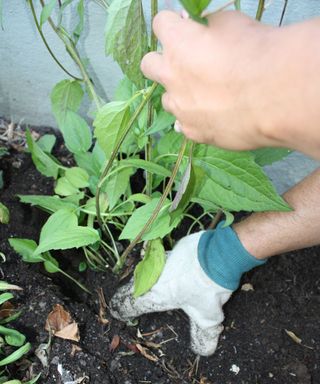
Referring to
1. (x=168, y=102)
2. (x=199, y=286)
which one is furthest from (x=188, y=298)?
(x=168, y=102)

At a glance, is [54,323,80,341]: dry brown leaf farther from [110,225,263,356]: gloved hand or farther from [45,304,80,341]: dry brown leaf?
[110,225,263,356]: gloved hand

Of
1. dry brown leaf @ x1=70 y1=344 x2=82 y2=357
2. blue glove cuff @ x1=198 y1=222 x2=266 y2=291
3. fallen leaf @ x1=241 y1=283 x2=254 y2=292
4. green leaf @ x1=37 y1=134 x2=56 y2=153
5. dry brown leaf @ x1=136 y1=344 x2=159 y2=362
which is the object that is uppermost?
green leaf @ x1=37 y1=134 x2=56 y2=153

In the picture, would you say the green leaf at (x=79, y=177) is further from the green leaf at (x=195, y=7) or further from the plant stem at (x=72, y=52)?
the green leaf at (x=195, y=7)

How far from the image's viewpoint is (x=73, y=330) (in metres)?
0.94

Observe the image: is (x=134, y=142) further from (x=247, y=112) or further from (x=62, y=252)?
(x=247, y=112)

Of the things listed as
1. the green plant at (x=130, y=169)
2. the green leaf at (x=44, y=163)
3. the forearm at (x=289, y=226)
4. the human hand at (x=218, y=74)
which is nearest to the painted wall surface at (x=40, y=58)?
the green plant at (x=130, y=169)

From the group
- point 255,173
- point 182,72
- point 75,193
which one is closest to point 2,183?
point 75,193

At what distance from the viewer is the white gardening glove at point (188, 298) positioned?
3.12 feet

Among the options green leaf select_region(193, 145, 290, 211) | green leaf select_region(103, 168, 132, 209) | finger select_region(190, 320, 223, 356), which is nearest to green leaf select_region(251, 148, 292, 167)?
green leaf select_region(193, 145, 290, 211)

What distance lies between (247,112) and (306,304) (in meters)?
0.71

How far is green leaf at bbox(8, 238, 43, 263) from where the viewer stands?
3.05ft

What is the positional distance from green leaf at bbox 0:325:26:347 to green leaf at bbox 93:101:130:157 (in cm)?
35

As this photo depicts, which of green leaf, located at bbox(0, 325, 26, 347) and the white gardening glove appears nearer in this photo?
green leaf, located at bbox(0, 325, 26, 347)

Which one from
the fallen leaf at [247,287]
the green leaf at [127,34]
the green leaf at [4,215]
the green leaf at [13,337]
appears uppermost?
the green leaf at [127,34]
